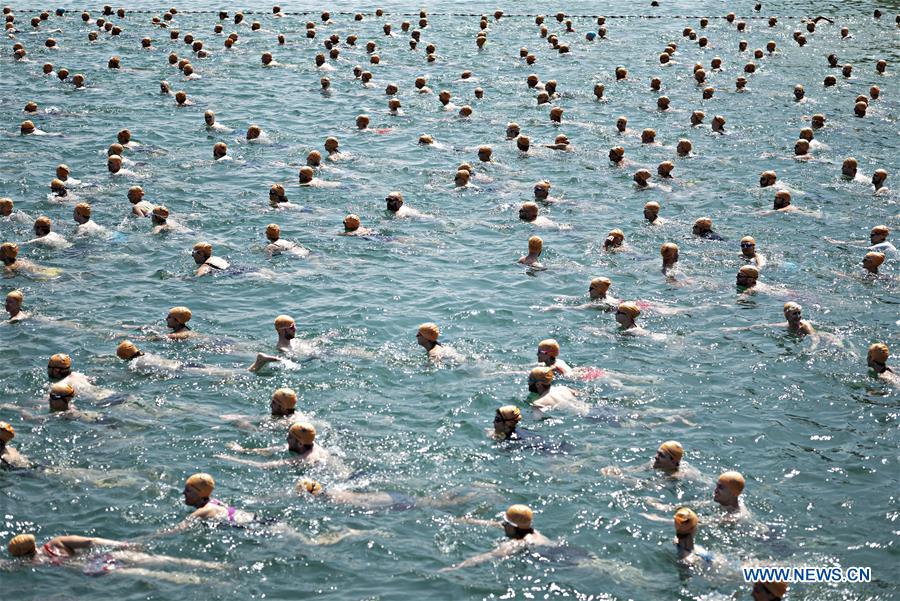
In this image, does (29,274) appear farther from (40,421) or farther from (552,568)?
(552,568)

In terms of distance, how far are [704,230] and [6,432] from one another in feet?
51.4

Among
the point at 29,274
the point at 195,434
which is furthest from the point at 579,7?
the point at 195,434

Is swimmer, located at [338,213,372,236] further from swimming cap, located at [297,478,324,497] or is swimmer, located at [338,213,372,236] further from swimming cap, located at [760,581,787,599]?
swimming cap, located at [760,581,787,599]

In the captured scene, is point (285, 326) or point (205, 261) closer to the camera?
point (285, 326)

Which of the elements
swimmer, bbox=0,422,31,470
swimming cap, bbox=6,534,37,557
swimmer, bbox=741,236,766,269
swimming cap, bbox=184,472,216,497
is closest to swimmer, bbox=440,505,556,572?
swimming cap, bbox=184,472,216,497

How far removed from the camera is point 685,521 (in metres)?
13.5

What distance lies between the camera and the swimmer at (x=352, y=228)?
2519 centimetres

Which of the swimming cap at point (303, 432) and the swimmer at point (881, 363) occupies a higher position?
the swimmer at point (881, 363)

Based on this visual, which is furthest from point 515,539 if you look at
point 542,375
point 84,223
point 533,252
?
point 84,223

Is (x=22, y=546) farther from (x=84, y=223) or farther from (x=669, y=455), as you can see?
(x=84, y=223)

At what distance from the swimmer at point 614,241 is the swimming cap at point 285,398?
32.3 ft

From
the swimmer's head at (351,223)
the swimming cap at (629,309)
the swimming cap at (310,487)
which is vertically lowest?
the swimming cap at (310,487)

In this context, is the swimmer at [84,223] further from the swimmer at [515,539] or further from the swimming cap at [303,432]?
the swimmer at [515,539]

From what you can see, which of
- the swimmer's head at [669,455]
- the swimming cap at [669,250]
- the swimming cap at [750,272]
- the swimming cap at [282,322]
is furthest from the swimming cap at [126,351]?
the swimming cap at [750,272]
